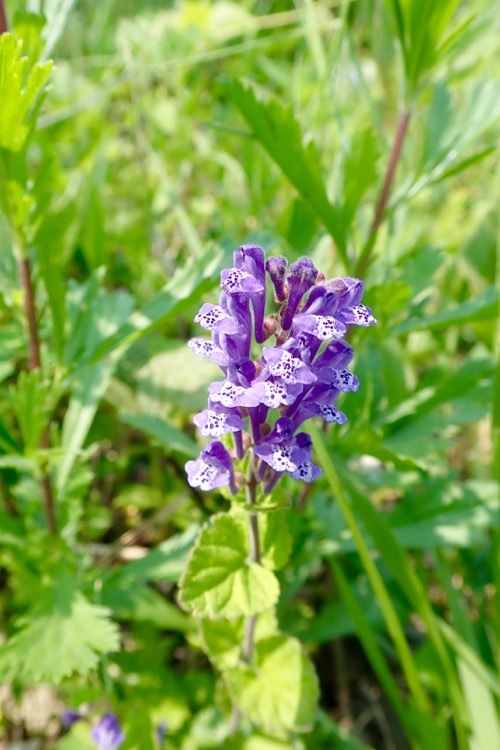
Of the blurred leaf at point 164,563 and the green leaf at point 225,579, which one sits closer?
the green leaf at point 225,579

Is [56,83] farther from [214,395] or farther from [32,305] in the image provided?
[214,395]

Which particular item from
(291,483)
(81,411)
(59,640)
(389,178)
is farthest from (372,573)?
(389,178)

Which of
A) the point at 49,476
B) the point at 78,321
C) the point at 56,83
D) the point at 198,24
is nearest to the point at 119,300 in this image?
the point at 78,321

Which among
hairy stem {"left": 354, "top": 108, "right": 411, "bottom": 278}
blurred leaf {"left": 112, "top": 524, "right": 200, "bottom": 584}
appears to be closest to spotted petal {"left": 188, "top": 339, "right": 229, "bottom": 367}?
hairy stem {"left": 354, "top": 108, "right": 411, "bottom": 278}

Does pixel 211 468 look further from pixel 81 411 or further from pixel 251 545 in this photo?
pixel 81 411

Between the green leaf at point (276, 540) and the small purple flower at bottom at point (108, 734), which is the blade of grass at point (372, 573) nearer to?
the green leaf at point (276, 540)

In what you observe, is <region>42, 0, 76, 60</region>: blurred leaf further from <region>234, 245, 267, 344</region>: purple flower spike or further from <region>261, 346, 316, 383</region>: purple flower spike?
<region>261, 346, 316, 383</region>: purple flower spike

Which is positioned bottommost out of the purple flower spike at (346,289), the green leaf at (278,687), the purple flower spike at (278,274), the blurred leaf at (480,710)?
the blurred leaf at (480,710)

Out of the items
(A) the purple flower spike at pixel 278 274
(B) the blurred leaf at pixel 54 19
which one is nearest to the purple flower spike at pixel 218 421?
(A) the purple flower spike at pixel 278 274
